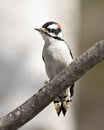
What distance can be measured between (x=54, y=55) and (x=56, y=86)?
2.18ft

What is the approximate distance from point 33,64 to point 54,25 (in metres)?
0.75

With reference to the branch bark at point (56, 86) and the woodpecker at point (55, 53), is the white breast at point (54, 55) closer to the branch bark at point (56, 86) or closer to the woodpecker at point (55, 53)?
the woodpecker at point (55, 53)

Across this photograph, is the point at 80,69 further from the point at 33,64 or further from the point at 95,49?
the point at 33,64

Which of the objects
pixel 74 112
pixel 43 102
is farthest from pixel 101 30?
pixel 43 102

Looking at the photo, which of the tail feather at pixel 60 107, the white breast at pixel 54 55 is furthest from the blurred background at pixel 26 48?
the tail feather at pixel 60 107

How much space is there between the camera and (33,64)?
3.28m

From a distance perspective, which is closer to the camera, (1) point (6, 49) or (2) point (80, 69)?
(2) point (80, 69)

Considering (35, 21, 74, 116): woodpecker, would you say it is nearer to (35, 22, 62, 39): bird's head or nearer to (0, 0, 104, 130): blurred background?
(35, 22, 62, 39): bird's head

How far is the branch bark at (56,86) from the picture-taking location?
74.5 inches

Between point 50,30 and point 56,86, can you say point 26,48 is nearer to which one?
point 50,30

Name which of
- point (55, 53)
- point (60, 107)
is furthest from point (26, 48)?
point (60, 107)

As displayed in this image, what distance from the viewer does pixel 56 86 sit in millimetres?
1925

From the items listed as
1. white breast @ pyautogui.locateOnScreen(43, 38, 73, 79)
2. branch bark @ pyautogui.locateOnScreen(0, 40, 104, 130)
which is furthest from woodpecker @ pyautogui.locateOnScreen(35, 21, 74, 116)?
branch bark @ pyautogui.locateOnScreen(0, 40, 104, 130)

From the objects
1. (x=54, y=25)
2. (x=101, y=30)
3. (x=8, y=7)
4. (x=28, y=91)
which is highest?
(x=101, y=30)
